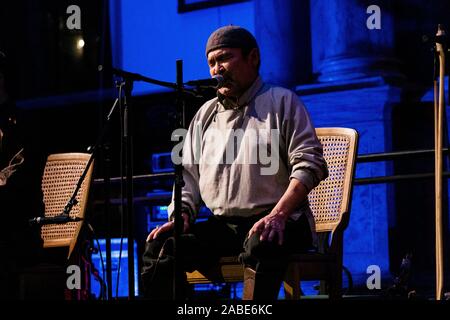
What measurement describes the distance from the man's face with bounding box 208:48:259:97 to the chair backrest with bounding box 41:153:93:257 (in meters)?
1.06

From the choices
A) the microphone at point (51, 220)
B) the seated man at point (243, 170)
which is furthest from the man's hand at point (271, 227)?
A: the microphone at point (51, 220)

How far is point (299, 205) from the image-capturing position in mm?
3244

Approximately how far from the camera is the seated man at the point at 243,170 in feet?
10.7

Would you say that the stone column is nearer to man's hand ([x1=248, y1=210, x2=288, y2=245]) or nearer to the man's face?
the man's face

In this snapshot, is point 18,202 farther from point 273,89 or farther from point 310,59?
point 310,59

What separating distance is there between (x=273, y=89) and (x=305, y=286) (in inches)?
103

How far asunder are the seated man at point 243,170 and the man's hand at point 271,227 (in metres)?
0.03

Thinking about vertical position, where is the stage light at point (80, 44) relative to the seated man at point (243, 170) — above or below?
above

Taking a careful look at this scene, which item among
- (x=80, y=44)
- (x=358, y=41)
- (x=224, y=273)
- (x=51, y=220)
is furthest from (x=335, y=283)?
(x=80, y=44)

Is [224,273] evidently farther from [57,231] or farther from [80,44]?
[80,44]

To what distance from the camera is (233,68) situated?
343 cm

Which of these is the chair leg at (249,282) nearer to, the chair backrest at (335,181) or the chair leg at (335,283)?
the chair leg at (335,283)

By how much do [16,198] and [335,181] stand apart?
58.1 inches
